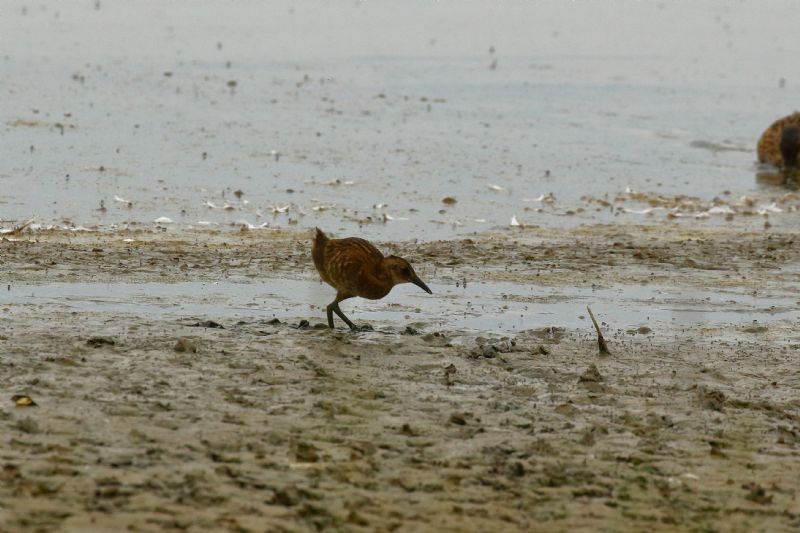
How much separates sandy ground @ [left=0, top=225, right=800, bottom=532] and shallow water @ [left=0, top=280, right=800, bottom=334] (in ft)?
0.76

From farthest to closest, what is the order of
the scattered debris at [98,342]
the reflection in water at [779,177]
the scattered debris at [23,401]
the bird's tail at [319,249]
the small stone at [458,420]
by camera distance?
the reflection in water at [779,177], the bird's tail at [319,249], the scattered debris at [98,342], the small stone at [458,420], the scattered debris at [23,401]

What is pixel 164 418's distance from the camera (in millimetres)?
7387

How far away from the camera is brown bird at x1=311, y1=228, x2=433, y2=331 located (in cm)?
1034

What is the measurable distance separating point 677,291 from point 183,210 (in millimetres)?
5649

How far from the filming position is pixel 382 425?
7.61m

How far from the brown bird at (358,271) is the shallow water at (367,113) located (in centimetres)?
430

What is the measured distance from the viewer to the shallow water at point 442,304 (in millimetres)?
10641

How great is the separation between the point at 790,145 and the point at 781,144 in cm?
14

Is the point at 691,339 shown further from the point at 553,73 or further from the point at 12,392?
the point at 553,73

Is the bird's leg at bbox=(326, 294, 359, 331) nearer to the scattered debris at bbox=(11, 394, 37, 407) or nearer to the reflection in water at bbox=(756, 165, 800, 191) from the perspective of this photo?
the scattered debris at bbox=(11, 394, 37, 407)

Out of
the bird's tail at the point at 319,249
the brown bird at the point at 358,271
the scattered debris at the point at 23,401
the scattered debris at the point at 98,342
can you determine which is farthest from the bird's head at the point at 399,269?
the scattered debris at the point at 23,401

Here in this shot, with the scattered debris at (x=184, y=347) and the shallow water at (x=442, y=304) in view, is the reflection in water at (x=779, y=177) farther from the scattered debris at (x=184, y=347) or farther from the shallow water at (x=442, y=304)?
the scattered debris at (x=184, y=347)

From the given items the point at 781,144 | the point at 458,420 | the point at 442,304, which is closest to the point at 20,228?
the point at 442,304

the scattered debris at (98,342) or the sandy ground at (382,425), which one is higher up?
the scattered debris at (98,342)
